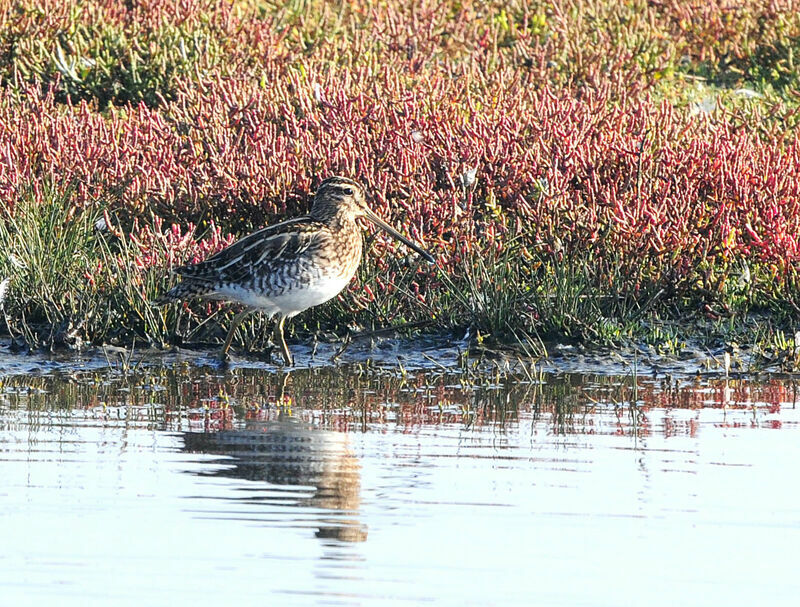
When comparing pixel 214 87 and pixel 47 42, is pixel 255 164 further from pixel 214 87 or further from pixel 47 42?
pixel 47 42

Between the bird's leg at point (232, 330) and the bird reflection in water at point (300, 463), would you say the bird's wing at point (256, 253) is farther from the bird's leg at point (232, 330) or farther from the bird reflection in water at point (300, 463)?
the bird reflection in water at point (300, 463)

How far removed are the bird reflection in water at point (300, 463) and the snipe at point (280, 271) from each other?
4.78 ft

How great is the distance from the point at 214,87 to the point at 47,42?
2404 mm

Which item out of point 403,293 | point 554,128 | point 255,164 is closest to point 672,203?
point 554,128

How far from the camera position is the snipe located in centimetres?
778

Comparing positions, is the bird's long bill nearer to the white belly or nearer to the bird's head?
the bird's head

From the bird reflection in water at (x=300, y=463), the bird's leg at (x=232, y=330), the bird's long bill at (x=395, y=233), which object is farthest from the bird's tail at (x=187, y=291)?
the bird reflection in water at (x=300, y=463)

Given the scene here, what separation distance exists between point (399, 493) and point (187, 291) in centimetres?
329

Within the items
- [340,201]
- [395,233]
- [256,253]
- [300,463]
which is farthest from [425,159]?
[300,463]

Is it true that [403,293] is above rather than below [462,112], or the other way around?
below

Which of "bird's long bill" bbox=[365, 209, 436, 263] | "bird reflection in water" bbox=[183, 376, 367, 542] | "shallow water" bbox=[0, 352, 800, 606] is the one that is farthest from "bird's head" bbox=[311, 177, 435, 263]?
"bird reflection in water" bbox=[183, 376, 367, 542]

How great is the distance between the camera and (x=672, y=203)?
8.80m

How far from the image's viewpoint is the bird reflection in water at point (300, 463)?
15.2 ft

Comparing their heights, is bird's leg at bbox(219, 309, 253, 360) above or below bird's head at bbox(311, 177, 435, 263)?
below
